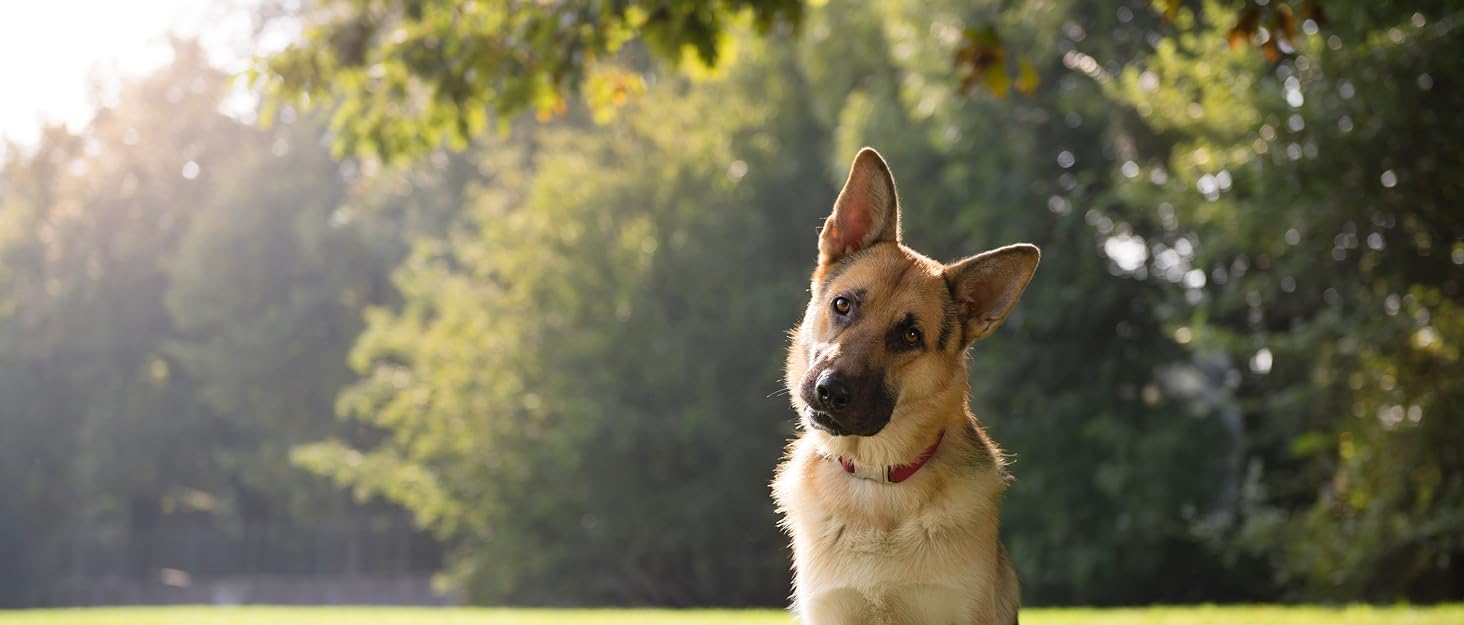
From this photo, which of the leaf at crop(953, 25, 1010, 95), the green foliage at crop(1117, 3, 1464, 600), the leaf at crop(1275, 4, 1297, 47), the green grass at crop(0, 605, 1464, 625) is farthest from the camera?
the green foliage at crop(1117, 3, 1464, 600)

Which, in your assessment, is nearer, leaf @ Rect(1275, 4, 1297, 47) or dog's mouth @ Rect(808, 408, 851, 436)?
dog's mouth @ Rect(808, 408, 851, 436)

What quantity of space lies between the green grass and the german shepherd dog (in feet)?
27.8

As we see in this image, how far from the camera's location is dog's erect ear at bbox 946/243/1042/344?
Answer: 20.1 feet

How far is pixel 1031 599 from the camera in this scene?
97.2 ft

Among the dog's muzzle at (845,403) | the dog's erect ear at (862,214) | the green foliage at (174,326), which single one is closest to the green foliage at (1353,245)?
the dog's erect ear at (862,214)

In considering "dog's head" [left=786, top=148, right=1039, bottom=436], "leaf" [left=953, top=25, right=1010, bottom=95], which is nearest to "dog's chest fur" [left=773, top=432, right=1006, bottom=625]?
"dog's head" [left=786, top=148, right=1039, bottom=436]

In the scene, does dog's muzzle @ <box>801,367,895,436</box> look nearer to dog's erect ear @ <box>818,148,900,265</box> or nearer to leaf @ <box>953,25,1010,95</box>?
dog's erect ear @ <box>818,148,900,265</box>

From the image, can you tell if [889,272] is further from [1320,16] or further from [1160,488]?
[1160,488]

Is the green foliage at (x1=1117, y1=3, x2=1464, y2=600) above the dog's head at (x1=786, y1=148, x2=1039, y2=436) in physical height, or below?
above

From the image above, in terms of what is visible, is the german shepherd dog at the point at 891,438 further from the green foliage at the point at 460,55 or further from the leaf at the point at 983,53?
the green foliage at the point at 460,55

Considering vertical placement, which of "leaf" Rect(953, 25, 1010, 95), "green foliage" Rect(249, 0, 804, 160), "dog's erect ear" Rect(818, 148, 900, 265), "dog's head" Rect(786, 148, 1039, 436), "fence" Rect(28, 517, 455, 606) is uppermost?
"fence" Rect(28, 517, 455, 606)

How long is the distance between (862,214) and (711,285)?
30925mm

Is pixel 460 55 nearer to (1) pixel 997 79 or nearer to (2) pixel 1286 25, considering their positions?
(1) pixel 997 79

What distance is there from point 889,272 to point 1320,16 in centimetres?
498
